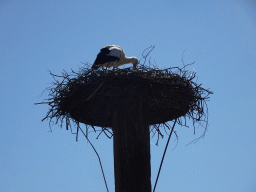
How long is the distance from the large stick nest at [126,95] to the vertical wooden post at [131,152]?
6.8 inches

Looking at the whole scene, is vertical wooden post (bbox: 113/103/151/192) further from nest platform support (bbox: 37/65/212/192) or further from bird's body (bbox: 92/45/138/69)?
bird's body (bbox: 92/45/138/69)

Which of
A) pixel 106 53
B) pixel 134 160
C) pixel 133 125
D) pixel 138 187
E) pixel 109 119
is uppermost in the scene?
pixel 106 53

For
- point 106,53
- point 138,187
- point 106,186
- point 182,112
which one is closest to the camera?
Result: point 138,187

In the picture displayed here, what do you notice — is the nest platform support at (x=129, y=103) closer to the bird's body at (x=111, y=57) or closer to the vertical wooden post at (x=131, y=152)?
the vertical wooden post at (x=131, y=152)

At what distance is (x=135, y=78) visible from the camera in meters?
4.61

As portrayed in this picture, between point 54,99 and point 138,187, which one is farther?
point 54,99

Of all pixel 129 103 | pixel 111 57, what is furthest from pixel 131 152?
pixel 111 57

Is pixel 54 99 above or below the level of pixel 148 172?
above

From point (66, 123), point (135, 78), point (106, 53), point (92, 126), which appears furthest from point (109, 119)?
point (106, 53)

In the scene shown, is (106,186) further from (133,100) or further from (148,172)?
(133,100)

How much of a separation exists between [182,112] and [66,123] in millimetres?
1780

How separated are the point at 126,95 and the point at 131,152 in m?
0.80

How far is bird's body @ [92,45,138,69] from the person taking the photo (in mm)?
7508

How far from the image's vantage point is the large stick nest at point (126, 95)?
4.62 meters
